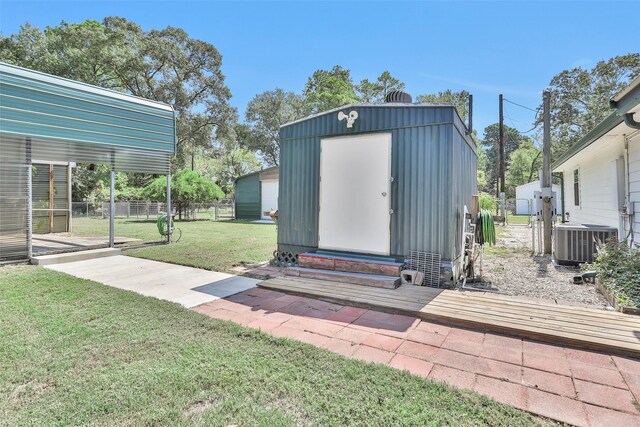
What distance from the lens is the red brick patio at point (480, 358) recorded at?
1.81 m

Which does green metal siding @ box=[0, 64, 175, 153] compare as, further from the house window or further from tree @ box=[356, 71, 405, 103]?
tree @ box=[356, 71, 405, 103]

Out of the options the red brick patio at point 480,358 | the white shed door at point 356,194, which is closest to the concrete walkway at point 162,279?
the red brick patio at point 480,358

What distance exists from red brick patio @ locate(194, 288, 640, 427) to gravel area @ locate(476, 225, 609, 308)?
62.4 inches

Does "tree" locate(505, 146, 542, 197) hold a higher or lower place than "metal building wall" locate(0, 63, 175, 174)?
higher

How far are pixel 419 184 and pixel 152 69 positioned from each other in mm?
23680

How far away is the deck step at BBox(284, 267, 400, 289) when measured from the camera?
165 inches

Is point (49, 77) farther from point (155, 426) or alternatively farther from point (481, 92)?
point (481, 92)

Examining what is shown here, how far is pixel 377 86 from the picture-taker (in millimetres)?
24656

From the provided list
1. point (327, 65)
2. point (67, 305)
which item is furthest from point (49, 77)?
point (327, 65)

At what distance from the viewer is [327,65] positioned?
2370 centimetres

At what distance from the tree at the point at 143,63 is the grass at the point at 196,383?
22.6 meters

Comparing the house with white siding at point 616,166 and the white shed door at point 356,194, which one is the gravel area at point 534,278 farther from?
the white shed door at point 356,194

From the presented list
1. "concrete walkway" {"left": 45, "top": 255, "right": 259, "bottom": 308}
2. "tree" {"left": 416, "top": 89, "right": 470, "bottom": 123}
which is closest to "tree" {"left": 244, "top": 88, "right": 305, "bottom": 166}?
"tree" {"left": 416, "top": 89, "right": 470, "bottom": 123}

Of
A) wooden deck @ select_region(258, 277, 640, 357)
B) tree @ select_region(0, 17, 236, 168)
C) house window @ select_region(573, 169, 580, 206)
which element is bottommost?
wooden deck @ select_region(258, 277, 640, 357)
